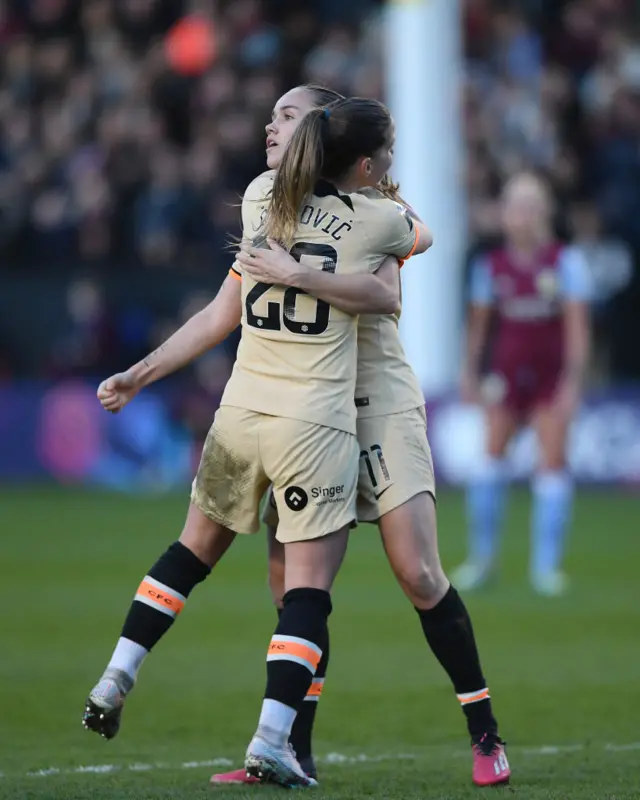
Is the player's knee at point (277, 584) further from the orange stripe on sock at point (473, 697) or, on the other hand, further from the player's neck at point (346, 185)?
the player's neck at point (346, 185)

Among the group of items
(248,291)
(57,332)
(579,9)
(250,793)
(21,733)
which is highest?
(579,9)

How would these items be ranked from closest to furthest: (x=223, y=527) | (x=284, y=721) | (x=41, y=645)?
(x=284, y=721)
(x=223, y=527)
(x=41, y=645)

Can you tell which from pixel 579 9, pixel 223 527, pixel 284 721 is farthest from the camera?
pixel 579 9

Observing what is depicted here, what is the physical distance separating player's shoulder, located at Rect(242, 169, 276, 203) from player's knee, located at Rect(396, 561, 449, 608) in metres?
1.21

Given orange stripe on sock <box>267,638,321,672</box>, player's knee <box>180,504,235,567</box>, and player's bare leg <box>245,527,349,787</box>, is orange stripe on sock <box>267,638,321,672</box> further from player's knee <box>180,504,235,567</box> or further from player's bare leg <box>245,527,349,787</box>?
player's knee <box>180,504,235,567</box>

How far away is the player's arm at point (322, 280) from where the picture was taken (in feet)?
15.5

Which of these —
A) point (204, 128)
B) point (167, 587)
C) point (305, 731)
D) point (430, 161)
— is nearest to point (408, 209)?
point (167, 587)

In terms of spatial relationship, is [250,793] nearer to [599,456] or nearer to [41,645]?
[41,645]

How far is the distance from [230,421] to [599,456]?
1336 cm

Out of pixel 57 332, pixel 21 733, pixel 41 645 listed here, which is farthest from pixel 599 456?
pixel 21 733

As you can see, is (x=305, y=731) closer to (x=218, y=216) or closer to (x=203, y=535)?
(x=203, y=535)

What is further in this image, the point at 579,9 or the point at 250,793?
the point at 579,9

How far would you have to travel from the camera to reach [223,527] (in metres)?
5.01

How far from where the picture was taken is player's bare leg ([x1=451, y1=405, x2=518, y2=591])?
10.6 metres
